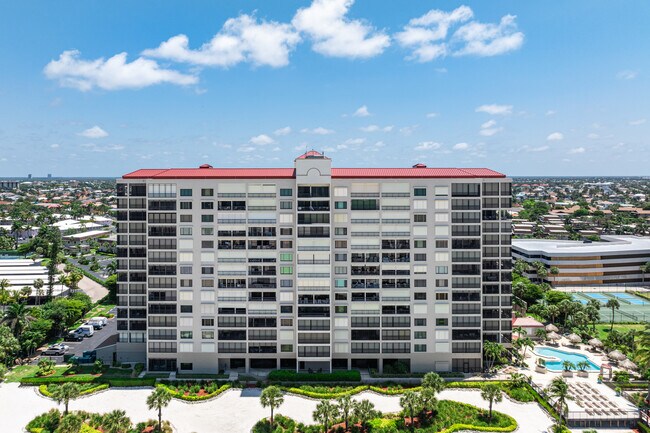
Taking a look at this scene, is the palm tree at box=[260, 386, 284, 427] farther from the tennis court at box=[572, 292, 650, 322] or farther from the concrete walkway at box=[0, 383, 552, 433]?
the tennis court at box=[572, 292, 650, 322]

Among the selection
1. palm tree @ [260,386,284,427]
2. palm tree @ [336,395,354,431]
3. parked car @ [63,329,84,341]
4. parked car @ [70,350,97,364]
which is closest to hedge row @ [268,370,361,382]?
palm tree @ [336,395,354,431]

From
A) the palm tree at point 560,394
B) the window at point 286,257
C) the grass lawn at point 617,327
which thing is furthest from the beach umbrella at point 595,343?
the window at point 286,257

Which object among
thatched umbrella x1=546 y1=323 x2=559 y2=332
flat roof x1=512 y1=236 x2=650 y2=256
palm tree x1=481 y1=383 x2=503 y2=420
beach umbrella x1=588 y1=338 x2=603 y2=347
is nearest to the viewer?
palm tree x1=481 y1=383 x2=503 y2=420

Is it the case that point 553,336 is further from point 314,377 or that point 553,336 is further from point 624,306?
point 314,377

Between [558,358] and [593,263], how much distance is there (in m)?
66.8

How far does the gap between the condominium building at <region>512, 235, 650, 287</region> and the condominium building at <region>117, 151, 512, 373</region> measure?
72.8 meters

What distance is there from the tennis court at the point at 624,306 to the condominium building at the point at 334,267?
55467 mm

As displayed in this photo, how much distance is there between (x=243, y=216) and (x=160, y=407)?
31.5 m

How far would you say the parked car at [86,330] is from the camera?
9567cm

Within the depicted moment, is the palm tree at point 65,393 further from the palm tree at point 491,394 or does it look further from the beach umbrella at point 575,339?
the beach umbrella at point 575,339

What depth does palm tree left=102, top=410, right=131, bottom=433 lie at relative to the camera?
190ft

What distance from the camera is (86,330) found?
96.4 metres

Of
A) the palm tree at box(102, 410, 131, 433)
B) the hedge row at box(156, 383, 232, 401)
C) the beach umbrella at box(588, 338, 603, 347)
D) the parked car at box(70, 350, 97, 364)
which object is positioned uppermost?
the beach umbrella at box(588, 338, 603, 347)

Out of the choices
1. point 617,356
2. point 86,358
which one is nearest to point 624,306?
point 617,356
